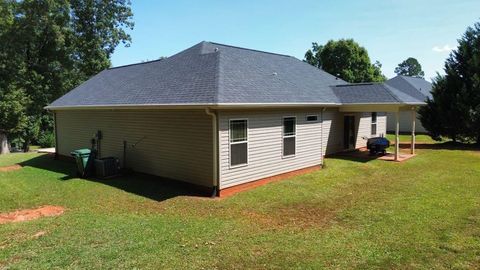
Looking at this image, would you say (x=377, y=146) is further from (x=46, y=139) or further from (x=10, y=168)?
(x=46, y=139)

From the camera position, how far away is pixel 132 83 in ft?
47.3

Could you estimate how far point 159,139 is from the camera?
11461 mm

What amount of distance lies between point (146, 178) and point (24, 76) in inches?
754

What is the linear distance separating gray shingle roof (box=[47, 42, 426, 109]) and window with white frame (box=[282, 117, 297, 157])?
0.70m

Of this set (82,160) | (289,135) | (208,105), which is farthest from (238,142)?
(82,160)

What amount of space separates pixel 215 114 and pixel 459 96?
17.3 metres

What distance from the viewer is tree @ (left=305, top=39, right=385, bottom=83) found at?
4106 cm

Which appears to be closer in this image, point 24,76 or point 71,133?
point 71,133

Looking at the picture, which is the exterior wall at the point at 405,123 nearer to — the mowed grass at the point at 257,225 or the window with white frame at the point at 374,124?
the window with white frame at the point at 374,124

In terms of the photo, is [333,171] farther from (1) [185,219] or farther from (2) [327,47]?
(2) [327,47]

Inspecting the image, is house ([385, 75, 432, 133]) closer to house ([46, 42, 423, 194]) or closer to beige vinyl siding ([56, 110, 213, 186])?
house ([46, 42, 423, 194])

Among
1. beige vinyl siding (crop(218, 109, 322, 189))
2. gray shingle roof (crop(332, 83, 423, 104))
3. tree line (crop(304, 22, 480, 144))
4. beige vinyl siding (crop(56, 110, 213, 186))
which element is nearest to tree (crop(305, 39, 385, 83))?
tree line (crop(304, 22, 480, 144))

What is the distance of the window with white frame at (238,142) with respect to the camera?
9.91 meters

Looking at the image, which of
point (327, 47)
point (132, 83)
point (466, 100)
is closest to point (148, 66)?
point (132, 83)
